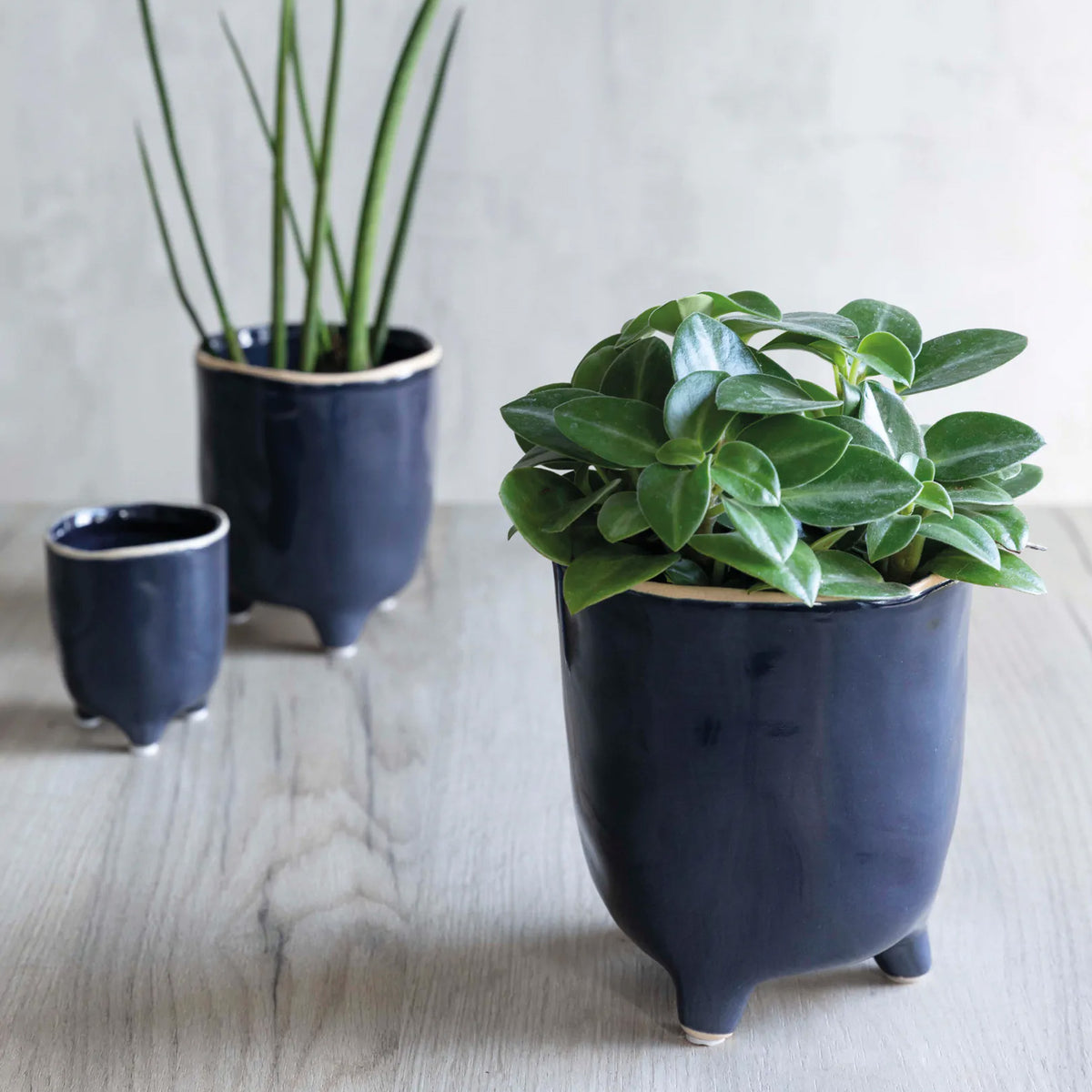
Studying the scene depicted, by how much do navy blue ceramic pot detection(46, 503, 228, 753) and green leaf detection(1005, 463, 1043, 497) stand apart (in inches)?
15.5

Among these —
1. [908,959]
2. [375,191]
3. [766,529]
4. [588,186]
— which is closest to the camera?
[766,529]

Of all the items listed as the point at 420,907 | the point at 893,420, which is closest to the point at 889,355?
the point at 893,420

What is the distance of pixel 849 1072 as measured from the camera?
451mm

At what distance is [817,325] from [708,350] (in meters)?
0.04

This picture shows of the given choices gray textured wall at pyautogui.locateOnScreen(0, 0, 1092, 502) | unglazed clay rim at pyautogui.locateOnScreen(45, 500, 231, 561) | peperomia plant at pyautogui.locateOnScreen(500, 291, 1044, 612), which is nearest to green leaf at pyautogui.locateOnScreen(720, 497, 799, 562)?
peperomia plant at pyautogui.locateOnScreen(500, 291, 1044, 612)

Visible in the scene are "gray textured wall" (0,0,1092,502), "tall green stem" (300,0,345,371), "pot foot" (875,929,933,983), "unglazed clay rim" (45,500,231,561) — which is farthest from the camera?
"gray textured wall" (0,0,1092,502)

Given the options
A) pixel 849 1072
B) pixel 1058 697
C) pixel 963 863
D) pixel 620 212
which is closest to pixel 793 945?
pixel 849 1072

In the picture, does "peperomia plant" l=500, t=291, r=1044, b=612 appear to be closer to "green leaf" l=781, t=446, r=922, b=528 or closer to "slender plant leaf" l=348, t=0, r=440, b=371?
"green leaf" l=781, t=446, r=922, b=528

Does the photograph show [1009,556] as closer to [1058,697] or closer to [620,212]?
[1058,697]

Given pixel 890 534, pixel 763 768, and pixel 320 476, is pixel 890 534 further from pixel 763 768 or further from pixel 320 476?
pixel 320 476

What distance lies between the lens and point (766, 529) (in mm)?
373

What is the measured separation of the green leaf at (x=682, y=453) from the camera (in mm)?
387

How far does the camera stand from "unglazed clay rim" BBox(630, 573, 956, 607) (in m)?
0.39

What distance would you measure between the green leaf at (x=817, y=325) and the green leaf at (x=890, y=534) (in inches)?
2.2
